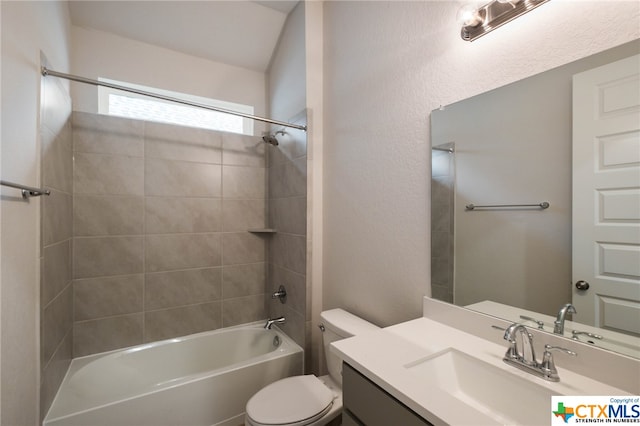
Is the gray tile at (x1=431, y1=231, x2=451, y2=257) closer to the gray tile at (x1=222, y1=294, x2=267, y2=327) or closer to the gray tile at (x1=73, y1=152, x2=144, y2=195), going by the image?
the gray tile at (x1=222, y1=294, x2=267, y2=327)

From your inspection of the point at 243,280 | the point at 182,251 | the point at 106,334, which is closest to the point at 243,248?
the point at 243,280

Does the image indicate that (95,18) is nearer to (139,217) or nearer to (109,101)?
(109,101)

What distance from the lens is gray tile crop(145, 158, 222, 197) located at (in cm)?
205

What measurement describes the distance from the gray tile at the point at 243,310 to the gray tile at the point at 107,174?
1.17 meters

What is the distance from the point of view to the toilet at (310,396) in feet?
4.01

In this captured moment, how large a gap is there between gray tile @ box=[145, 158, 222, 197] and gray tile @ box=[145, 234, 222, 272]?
352mm

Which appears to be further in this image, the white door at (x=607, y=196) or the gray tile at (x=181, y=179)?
the gray tile at (x=181, y=179)

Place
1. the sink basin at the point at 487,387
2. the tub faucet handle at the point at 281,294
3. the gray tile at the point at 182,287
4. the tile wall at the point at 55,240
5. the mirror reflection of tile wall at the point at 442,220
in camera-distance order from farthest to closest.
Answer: the tub faucet handle at the point at 281,294 < the gray tile at the point at 182,287 < the tile wall at the point at 55,240 < the mirror reflection of tile wall at the point at 442,220 < the sink basin at the point at 487,387

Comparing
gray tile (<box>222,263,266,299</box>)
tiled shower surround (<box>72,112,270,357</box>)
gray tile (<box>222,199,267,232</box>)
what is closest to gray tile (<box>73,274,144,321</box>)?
tiled shower surround (<box>72,112,270,357</box>)

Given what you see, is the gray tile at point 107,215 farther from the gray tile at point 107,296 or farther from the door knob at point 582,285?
the door knob at point 582,285

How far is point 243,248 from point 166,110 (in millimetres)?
1330

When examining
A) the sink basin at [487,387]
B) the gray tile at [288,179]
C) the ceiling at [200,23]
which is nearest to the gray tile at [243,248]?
the gray tile at [288,179]

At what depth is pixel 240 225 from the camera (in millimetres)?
2381

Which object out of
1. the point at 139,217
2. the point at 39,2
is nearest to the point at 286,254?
the point at 139,217
